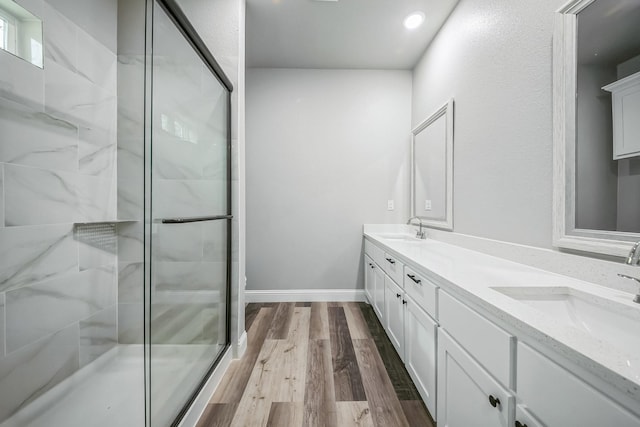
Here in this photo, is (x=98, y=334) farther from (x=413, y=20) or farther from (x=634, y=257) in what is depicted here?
(x=413, y=20)

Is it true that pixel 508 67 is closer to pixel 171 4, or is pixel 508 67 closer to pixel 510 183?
pixel 510 183

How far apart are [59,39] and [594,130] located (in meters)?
2.56

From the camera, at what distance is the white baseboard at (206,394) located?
1187mm

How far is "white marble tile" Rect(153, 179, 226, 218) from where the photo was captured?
41.3 inches

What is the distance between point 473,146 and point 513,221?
2.04 ft

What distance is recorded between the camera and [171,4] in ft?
3.58

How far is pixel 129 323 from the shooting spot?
172 cm

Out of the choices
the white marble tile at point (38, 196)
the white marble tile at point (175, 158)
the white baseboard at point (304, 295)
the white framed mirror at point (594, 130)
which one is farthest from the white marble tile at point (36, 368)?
the white framed mirror at point (594, 130)

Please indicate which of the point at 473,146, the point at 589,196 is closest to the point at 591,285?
the point at 589,196

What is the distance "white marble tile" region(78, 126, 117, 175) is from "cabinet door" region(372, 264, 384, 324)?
2124mm

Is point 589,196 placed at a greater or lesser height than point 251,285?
greater

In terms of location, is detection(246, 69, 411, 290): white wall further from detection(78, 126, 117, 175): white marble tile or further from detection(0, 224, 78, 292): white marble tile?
detection(0, 224, 78, 292): white marble tile

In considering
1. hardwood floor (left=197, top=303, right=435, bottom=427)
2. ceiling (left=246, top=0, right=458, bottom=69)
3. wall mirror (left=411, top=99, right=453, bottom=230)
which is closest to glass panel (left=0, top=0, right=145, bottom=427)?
hardwood floor (left=197, top=303, right=435, bottom=427)

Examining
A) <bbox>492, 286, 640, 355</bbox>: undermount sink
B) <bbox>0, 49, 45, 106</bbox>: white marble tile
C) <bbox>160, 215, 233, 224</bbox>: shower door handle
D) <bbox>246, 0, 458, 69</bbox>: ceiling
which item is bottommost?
<bbox>492, 286, 640, 355</bbox>: undermount sink
